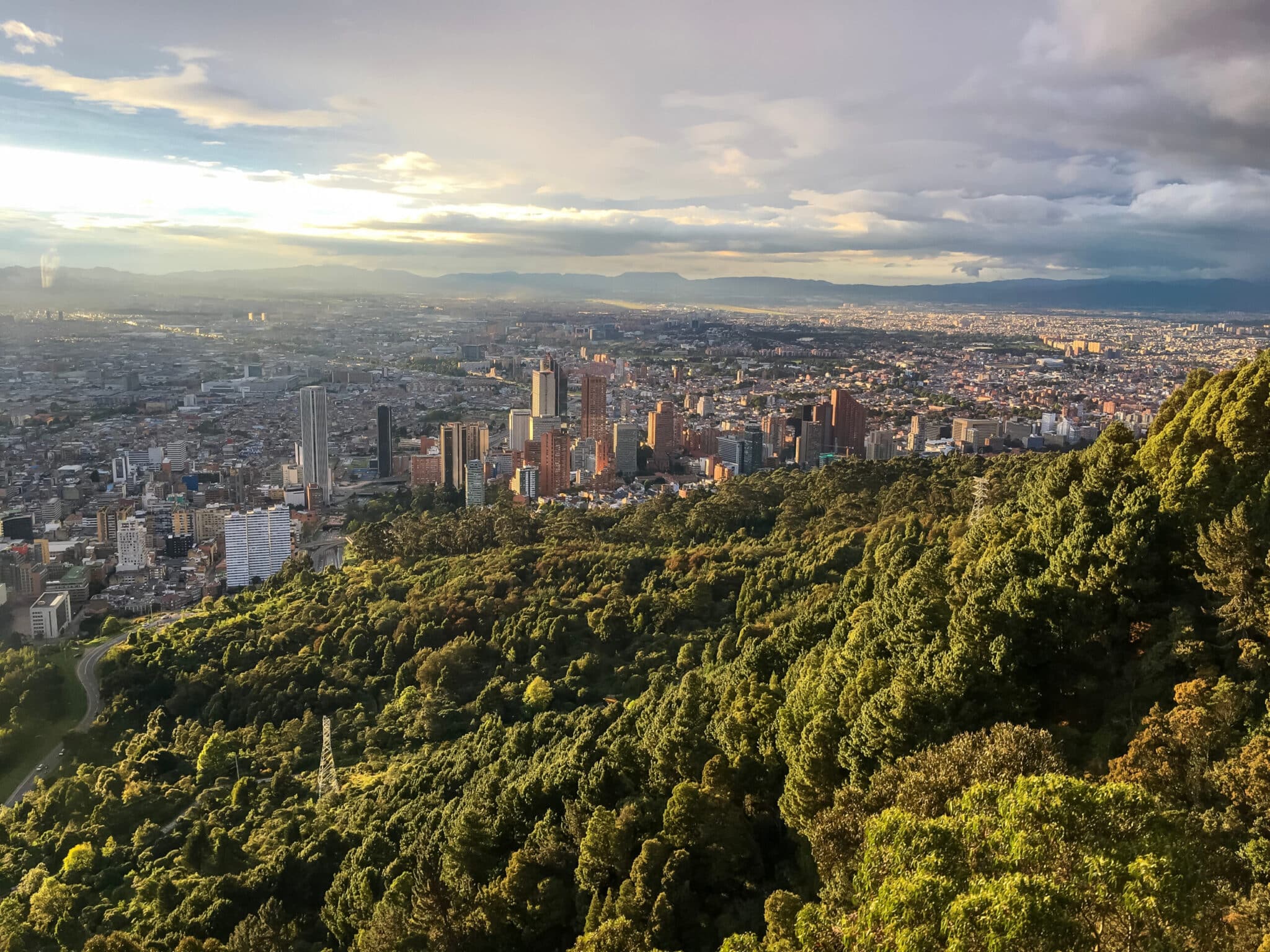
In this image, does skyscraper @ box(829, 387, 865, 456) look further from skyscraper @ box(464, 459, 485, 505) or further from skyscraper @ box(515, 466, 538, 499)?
skyscraper @ box(464, 459, 485, 505)

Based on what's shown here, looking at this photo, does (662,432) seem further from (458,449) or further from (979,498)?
(979,498)

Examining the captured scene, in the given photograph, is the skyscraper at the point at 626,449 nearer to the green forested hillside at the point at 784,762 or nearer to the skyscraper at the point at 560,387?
the skyscraper at the point at 560,387

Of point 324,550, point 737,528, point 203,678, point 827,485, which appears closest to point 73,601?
point 324,550

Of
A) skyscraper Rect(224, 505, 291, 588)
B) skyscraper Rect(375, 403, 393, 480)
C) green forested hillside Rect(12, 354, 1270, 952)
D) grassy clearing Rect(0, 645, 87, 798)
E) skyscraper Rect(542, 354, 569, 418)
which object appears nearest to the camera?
green forested hillside Rect(12, 354, 1270, 952)

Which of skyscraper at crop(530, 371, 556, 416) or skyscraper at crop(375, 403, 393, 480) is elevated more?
skyscraper at crop(530, 371, 556, 416)

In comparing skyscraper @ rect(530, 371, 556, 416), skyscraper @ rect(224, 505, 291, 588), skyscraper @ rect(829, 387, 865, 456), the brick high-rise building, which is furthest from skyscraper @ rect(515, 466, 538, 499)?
skyscraper @ rect(530, 371, 556, 416)

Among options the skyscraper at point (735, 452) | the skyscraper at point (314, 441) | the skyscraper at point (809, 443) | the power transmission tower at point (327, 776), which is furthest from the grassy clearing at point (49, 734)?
the skyscraper at point (809, 443)

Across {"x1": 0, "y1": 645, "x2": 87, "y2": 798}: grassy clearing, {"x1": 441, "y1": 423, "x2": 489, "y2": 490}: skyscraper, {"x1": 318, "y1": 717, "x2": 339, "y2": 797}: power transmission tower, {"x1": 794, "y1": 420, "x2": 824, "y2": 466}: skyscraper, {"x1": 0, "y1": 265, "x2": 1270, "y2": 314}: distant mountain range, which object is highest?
{"x1": 0, "y1": 265, "x2": 1270, "y2": 314}: distant mountain range
